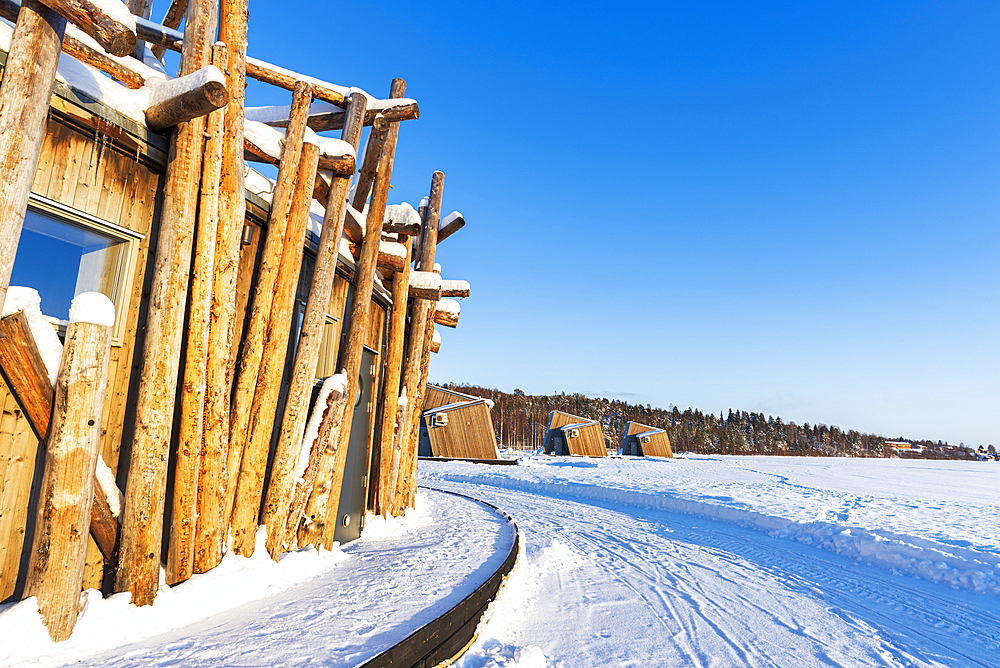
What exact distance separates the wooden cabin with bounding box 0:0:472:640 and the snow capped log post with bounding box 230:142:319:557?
0.02 metres

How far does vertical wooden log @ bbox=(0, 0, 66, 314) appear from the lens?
262 cm

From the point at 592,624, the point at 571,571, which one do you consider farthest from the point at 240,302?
the point at 571,571

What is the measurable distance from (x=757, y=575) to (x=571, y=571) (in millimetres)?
2347

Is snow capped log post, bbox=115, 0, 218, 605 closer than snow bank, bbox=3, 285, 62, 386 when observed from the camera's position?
No

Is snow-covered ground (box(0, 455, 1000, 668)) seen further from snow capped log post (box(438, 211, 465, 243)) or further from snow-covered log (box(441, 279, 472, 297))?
snow capped log post (box(438, 211, 465, 243))

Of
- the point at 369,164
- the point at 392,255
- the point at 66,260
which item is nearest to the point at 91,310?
the point at 66,260

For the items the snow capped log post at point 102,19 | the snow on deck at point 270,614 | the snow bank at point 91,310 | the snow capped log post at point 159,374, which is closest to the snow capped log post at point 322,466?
the snow on deck at point 270,614

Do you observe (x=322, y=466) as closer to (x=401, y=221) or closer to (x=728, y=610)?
(x=401, y=221)

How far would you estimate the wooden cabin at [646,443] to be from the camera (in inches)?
1576

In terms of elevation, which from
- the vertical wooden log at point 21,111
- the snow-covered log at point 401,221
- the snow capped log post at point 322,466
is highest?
the snow-covered log at point 401,221

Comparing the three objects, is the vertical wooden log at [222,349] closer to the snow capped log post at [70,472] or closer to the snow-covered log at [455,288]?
the snow capped log post at [70,472]

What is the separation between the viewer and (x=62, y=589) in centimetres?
280

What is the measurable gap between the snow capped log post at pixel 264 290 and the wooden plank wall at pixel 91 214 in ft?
2.79

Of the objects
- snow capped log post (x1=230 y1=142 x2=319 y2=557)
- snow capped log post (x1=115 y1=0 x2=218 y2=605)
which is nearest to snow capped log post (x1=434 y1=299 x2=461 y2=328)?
snow capped log post (x1=230 y1=142 x2=319 y2=557)
